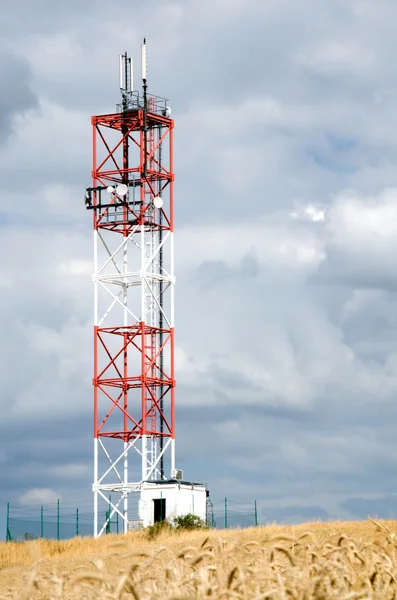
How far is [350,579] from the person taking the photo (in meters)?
11.2

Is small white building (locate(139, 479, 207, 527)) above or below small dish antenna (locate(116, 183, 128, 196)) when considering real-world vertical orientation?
below

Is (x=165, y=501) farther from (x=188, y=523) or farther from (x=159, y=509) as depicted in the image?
(x=188, y=523)

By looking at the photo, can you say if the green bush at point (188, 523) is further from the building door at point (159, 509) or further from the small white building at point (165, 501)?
the building door at point (159, 509)

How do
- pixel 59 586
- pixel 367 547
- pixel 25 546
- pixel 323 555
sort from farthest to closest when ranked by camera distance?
pixel 25 546
pixel 367 547
pixel 323 555
pixel 59 586

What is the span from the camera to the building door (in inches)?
2416

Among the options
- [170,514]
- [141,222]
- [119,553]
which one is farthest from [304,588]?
[141,222]

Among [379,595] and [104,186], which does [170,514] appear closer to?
[104,186]

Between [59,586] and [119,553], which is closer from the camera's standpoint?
[59,586]

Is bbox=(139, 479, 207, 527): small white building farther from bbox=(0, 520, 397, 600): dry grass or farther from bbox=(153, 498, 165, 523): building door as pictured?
bbox=(0, 520, 397, 600): dry grass

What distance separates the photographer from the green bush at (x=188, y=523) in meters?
56.5

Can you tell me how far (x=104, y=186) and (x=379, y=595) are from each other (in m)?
56.5

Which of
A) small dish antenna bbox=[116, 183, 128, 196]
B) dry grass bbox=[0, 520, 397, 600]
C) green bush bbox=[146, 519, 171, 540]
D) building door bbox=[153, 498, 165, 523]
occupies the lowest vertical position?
green bush bbox=[146, 519, 171, 540]

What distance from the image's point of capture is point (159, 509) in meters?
61.6

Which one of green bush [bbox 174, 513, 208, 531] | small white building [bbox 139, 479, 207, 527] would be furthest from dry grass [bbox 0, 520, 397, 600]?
small white building [bbox 139, 479, 207, 527]
